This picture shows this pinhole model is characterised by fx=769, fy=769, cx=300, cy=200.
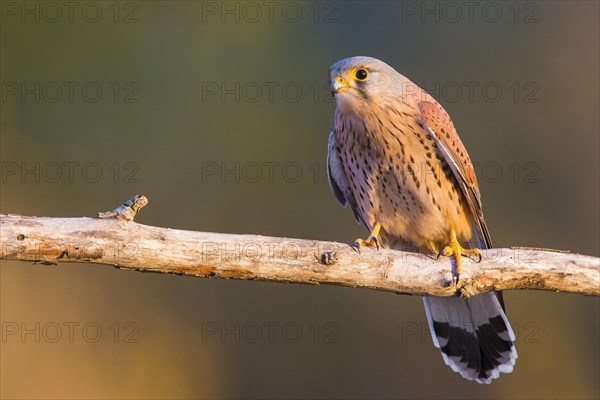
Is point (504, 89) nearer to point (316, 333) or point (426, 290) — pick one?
point (316, 333)

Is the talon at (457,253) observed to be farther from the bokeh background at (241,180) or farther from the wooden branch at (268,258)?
the bokeh background at (241,180)

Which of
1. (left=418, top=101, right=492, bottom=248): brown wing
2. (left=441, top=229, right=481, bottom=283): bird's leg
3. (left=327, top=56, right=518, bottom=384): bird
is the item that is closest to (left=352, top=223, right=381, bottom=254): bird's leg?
(left=327, top=56, right=518, bottom=384): bird

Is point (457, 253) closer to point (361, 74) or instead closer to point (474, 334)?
point (474, 334)

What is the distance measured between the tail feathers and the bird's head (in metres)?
1.13

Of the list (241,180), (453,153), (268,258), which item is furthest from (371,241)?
(241,180)

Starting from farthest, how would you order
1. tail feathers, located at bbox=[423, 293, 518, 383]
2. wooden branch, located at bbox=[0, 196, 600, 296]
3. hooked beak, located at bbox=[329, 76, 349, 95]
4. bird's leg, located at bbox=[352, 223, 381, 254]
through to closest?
tail feathers, located at bbox=[423, 293, 518, 383]
hooked beak, located at bbox=[329, 76, 349, 95]
bird's leg, located at bbox=[352, 223, 381, 254]
wooden branch, located at bbox=[0, 196, 600, 296]

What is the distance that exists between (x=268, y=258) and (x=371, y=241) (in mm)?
721

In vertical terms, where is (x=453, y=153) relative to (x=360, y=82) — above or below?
below

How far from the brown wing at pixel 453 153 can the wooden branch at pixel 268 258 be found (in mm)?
497

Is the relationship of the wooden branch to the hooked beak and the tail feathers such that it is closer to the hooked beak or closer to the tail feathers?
the tail feathers

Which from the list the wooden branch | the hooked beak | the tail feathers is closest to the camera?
the wooden branch

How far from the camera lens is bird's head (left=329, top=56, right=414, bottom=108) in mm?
3604

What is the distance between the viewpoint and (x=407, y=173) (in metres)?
3.60

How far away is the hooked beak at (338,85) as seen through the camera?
3582mm
